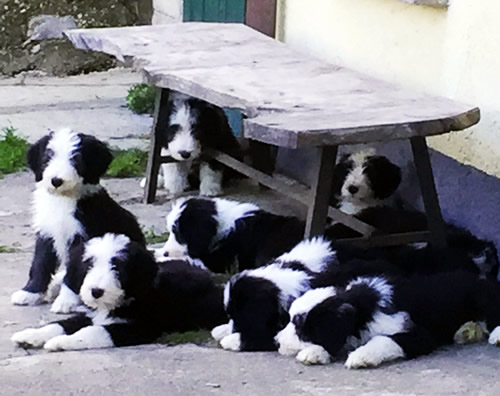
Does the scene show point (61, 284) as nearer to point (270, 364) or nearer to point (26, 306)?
point (26, 306)

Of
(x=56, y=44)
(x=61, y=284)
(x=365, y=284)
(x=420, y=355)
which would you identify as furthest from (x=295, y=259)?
(x=56, y=44)

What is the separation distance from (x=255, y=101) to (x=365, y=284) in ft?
3.49

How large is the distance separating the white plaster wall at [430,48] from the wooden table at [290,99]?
0.88ft

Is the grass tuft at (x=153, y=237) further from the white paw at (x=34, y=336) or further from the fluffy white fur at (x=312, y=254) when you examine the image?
the white paw at (x=34, y=336)

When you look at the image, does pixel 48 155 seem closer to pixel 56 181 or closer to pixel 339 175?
pixel 56 181

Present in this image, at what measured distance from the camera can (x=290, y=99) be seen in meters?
5.12

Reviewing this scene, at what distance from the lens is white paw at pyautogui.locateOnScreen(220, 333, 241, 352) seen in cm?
450

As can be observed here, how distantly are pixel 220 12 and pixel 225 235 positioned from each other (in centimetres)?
Answer: 314

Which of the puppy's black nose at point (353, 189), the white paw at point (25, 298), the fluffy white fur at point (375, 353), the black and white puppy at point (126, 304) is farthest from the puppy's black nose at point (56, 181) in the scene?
the puppy's black nose at point (353, 189)

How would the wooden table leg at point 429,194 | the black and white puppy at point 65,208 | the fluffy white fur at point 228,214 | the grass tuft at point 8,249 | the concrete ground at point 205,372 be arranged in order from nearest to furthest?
1. the concrete ground at point 205,372
2. the black and white puppy at point 65,208
3. the wooden table leg at point 429,194
4. the fluffy white fur at point 228,214
5. the grass tuft at point 8,249

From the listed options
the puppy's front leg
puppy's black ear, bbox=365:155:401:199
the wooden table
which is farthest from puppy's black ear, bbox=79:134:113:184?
A: puppy's black ear, bbox=365:155:401:199

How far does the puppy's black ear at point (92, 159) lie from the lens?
5000 millimetres

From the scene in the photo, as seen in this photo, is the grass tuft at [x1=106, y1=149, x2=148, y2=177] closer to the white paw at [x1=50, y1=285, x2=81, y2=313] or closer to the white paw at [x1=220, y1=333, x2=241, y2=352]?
the white paw at [x1=50, y1=285, x2=81, y2=313]

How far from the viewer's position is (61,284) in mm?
5078
